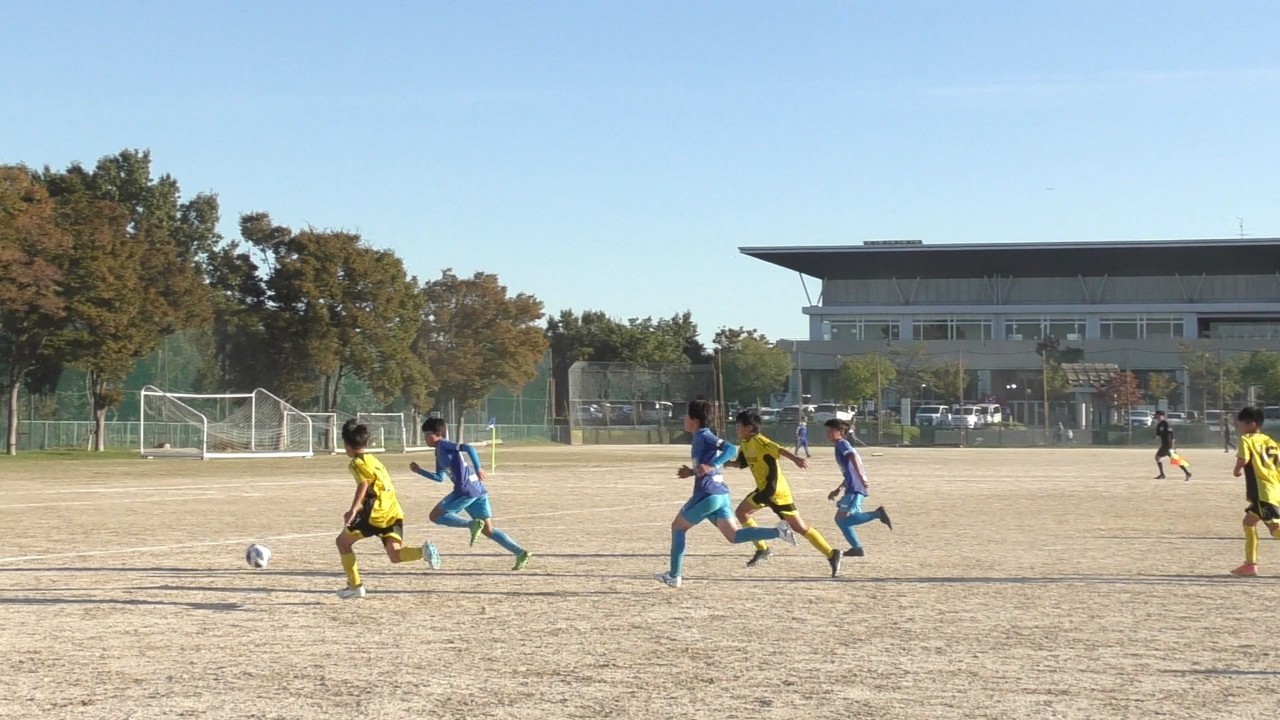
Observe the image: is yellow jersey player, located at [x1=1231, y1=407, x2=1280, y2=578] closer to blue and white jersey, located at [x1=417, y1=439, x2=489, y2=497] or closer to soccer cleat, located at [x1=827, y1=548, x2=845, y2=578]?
soccer cleat, located at [x1=827, y1=548, x2=845, y2=578]

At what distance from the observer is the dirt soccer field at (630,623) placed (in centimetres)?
799

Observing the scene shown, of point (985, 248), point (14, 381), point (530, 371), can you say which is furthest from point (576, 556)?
point (985, 248)

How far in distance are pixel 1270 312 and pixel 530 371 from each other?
56410mm

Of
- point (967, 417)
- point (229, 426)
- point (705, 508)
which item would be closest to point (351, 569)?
point (705, 508)

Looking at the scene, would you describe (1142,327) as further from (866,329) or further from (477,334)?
(477,334)

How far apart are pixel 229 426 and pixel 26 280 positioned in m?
10.3

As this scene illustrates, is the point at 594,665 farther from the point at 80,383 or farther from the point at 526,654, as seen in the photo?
the point at 80,383

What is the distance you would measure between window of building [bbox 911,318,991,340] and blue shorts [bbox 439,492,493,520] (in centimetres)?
9343

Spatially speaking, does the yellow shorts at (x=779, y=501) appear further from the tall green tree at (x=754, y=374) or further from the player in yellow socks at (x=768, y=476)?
the tall green tree at (x=754, y=374)

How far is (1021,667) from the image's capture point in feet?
29.2

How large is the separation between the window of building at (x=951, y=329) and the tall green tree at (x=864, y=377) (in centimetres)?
2388

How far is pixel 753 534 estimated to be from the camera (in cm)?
1320

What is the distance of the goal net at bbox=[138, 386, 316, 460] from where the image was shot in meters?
51.9

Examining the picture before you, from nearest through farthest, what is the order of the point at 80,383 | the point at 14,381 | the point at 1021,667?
the point at 1021,667, the point at 14,381, the point at 80,383
